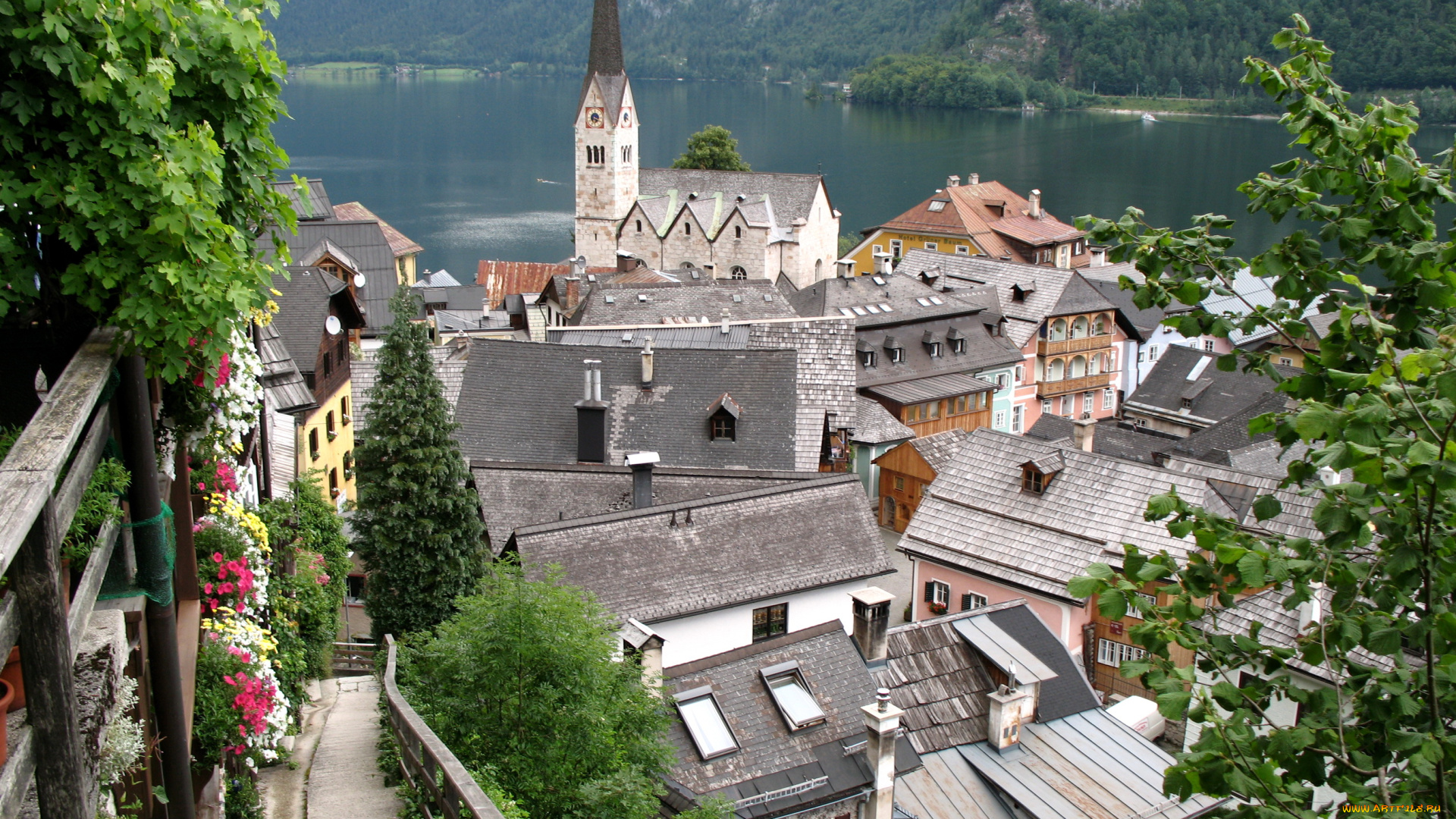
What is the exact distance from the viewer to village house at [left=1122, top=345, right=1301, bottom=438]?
55844 mm

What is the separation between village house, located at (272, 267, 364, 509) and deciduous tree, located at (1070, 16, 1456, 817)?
21746mm

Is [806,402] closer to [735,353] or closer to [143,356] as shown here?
[735,353]

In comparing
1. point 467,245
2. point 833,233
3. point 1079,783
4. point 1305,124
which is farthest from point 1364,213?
point 467,245

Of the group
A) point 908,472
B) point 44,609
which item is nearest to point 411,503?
point 44,609

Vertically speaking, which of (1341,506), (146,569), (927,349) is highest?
(1341,506)

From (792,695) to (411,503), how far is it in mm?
9531

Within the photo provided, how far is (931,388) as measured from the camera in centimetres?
5125

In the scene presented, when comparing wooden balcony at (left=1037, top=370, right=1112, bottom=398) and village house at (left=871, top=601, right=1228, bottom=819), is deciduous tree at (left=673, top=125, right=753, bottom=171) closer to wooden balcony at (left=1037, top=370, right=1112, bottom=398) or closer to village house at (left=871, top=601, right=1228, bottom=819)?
wooden balcony at (left=1037, top=370, right=1112, bottom=398)

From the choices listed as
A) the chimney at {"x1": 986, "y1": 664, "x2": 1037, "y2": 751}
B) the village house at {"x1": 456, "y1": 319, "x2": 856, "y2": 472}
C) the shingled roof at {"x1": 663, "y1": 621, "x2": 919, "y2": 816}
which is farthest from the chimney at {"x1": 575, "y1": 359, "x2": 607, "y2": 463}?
the chimney at {"x1": 986, "y1": 664, "x2": 1037, "y2": 751}

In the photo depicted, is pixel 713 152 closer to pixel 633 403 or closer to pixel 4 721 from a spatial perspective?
pixel 633 403

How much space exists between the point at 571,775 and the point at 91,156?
10211mm

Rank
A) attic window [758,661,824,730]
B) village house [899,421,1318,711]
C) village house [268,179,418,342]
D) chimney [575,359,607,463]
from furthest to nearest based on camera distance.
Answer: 1. village house [268,179,418,342]
2. chimney [575,359,607,463]
3. village house [899,421,1318,711]
4. attic window [758,661,824,730]

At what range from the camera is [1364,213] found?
6734mm

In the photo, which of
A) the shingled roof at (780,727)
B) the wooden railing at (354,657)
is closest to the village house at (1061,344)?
the wooden railing at (354,657)
